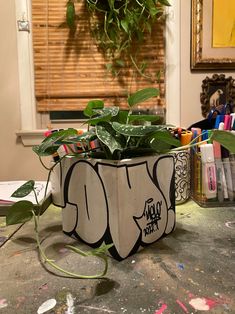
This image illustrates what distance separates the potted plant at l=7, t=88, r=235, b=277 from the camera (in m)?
0.50

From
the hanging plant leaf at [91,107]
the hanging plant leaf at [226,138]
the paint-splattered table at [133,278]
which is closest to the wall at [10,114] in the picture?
the paint-splattered table at [133,278]

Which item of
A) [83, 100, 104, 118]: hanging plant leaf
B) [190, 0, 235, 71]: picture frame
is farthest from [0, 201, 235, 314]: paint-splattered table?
[190, 0, 235, 71]: picture frame

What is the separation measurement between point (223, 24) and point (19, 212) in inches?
37.6

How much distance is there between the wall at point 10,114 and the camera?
109 centimetres

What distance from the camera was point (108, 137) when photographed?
0.50 metres

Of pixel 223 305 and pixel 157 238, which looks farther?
pixel 157 238

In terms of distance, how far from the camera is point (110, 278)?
18.1 inches

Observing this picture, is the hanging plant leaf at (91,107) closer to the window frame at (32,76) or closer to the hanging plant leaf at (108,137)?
the hanging plant leaf at (108,137)

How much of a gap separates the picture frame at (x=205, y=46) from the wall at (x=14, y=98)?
0.02 metres

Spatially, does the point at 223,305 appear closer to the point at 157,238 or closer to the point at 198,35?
the point at 157,238

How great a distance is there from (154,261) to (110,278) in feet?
0.30

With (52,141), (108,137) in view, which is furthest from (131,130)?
(52,141)

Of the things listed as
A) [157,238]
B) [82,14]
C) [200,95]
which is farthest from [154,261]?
[82,14]

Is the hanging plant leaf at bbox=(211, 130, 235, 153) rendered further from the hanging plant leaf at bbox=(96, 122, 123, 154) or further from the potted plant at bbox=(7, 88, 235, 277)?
the hanging plant leaf at bbox=(96, 122, 123, 154)
